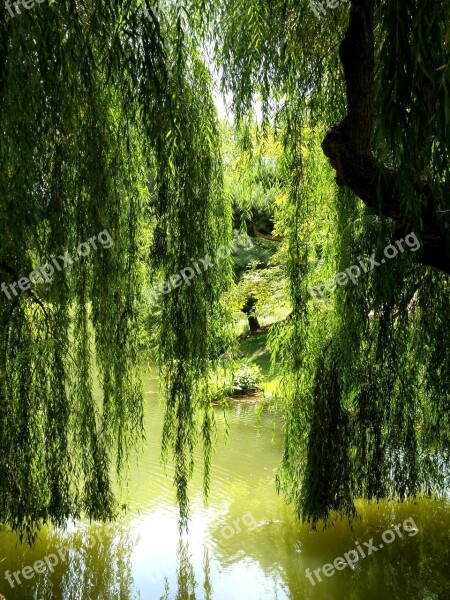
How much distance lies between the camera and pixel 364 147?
2562mm

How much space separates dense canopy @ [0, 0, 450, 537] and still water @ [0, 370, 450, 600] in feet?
1.49

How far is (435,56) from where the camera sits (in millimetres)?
2031

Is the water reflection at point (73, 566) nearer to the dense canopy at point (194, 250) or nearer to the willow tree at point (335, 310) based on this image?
Result: the dense canopy at point (194, 250)

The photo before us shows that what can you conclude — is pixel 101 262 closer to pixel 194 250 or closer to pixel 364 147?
pixel 194 250

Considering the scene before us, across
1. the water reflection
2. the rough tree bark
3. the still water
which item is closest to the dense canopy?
the rough tree bark

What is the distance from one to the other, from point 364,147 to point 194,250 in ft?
4.29

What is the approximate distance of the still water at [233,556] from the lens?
13.6 feet

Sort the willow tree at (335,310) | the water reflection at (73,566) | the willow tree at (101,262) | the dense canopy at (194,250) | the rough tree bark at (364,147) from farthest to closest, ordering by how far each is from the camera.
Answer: the water reflection at (73,566) → the willow tree at (335,310) → the willow tree at (101,262) → the dense canopy at (194,250) → the rough tree bark at (364,147)

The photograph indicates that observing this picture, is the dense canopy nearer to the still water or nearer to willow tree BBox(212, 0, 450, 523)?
willow tree BBox(212, 0, 450, 523)

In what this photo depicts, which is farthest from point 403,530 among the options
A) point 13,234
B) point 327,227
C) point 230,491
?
point 13,234

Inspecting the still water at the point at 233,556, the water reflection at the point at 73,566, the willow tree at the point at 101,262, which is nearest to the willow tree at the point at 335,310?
the still water at the point at 233,556

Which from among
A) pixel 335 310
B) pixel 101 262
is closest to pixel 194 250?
pixel 101 262

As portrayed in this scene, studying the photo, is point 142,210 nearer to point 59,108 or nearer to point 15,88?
point 59,108

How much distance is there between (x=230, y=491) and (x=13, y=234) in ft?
12.4
